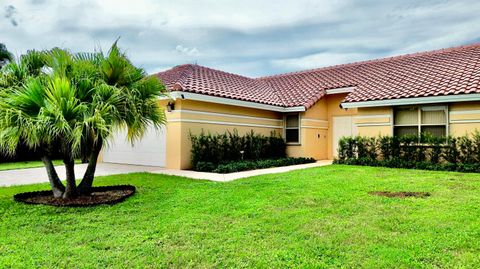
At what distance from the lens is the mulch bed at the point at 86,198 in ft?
23.6

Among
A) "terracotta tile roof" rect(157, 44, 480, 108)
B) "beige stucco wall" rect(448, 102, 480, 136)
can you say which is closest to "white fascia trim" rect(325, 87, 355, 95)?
"terracotta tile roof" rect(157, 44, 480, 108)

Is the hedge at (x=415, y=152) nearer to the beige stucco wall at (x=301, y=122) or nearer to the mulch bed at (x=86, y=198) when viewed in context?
the beige stucco wall at (x=301, y=122)

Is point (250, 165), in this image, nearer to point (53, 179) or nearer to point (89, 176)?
point (89, 176)

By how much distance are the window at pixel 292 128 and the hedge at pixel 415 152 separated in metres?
2.95

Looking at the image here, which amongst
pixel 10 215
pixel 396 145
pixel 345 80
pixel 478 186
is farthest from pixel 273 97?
pixel 10 215

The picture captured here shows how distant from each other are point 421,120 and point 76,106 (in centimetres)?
1322

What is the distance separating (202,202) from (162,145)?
775 cm

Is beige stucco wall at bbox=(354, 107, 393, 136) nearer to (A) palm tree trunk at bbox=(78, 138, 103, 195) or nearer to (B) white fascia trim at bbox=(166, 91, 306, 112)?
(B) white fascia trim at bbox=(166, 91, 306, 112)

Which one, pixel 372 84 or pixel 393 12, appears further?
pixel 372 84

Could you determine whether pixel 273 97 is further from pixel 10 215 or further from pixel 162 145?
pixel 10 215

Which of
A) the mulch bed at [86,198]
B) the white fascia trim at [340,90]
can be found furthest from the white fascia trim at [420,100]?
the mulch bed at [86,198]

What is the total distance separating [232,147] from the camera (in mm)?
14891

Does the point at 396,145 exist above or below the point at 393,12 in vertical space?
below

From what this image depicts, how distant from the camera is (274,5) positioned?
1478cm
